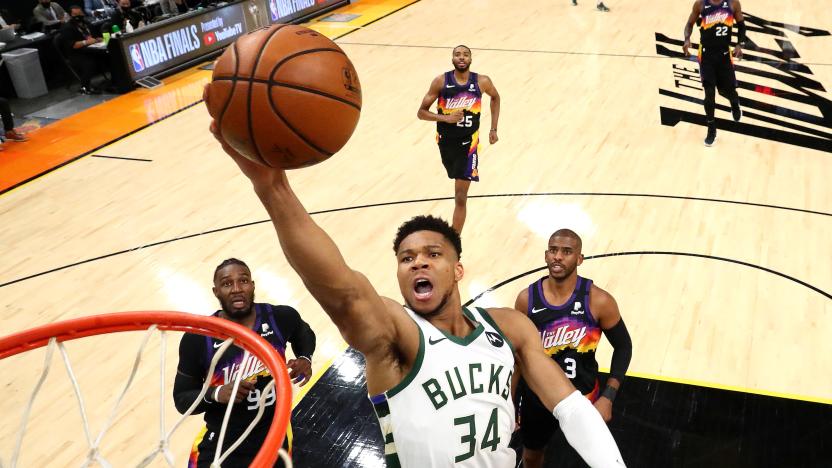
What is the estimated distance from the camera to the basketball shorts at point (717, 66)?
9.27 metres

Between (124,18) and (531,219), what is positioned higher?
(124,18)

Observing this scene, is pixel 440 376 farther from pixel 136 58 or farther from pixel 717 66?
pixel 136 58

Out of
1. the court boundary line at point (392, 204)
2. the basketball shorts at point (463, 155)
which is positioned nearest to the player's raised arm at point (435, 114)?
the basketball shorts at point (463, 155)

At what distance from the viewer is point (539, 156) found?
9.48m

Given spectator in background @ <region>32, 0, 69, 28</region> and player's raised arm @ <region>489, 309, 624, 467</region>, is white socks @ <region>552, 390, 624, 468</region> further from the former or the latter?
spectator in background @ <region>32, 0, 69, 28</region>

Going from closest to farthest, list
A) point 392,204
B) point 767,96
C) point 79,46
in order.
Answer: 1. point 392,204
2. point 767,96
3. point 79,46

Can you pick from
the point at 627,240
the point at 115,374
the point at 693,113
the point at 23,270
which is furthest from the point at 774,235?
the point at 23,270

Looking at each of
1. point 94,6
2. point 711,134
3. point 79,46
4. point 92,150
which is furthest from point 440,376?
point 94,6

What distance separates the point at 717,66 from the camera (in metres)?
9.38

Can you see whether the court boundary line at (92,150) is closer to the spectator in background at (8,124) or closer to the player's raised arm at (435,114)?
the spectator in background at (8,124)

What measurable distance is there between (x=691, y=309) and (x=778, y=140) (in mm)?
4513

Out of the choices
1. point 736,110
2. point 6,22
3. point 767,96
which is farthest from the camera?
point 6,22

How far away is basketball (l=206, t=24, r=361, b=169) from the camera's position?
2116 millimetres

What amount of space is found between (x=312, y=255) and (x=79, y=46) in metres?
12.2
